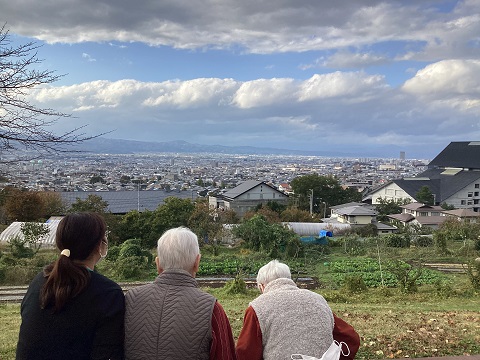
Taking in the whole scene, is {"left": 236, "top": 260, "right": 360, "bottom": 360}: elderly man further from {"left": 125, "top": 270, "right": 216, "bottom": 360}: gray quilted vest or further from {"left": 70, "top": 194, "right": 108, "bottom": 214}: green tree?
{"left": 70, "top": 194, "right": 108, "bottom": 214}: green tree

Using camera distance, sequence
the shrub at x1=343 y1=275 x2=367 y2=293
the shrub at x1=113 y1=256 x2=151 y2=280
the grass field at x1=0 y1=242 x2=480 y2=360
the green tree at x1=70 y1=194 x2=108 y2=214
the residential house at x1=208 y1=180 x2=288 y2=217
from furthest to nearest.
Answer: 1. the residential house at x1=208 y1=180 x2=288 y2=217
2. the green tree at x1=70 y1=194 x2=108 y2=214
3. the shrub at x1=113 y1=256 x2=151 y2=280
4. the shrub at x1=343 y1=275 x2=367 y2=293
5. the grass field at x1=0 y1=242 x2=480 y2=360

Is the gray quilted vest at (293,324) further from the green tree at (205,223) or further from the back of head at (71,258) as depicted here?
the green tree at (205,223)

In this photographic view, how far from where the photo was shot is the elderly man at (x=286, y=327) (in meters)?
2.71

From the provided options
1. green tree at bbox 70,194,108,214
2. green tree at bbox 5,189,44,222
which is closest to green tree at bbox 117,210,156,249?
green tree at bbox 70,194,108,214

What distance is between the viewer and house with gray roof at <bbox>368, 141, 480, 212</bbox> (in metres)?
60.0

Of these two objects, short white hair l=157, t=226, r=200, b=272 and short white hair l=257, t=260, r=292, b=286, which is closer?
short white hair l=157, t=226, r=200, b=272

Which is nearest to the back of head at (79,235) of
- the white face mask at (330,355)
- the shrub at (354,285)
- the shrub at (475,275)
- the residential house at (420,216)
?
the white face mask at (330,355)

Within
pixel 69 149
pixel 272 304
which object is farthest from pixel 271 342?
pixel 69 149

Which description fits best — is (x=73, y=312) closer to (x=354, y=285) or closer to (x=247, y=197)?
(x=354, y=285)

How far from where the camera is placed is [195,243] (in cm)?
270

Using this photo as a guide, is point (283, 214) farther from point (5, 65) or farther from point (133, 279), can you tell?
point (5, 65)

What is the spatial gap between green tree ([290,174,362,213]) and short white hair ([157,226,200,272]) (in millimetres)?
50294

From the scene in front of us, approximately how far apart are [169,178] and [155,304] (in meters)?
104

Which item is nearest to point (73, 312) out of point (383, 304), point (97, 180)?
point (383, 304)
